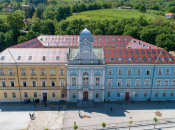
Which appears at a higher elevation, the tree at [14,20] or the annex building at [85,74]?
the tree at [14,20]

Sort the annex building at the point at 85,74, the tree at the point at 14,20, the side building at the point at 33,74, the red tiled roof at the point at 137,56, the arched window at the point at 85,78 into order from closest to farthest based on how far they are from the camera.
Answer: the annex building at the point at 85,74
the side building at the point at 33,74
the arched window at the point at 85,78
the red tiled roof at the point at 137,56
the tree at the point at 14,20

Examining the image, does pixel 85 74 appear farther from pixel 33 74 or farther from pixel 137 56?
pixel 137 56

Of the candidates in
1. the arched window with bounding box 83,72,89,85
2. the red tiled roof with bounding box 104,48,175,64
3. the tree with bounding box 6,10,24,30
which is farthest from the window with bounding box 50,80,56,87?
the tree with bounding box 6,10,24,30

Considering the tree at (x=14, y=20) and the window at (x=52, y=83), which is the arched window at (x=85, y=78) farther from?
the tree at (x=14, y=20)

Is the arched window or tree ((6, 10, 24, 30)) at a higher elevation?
tree ((6, 10, 24, 30))

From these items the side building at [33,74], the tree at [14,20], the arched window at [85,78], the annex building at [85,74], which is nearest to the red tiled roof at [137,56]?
the annex building at [85,74]

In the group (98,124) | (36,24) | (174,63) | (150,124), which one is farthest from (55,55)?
(36,24)

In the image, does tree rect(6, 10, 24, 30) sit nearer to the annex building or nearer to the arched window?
the annex building

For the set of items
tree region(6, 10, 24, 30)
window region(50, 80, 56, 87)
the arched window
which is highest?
tree region(6, 10, 24, 30)
